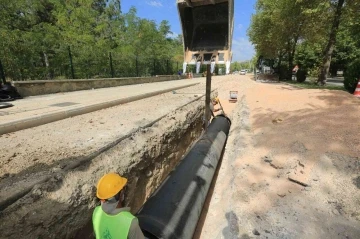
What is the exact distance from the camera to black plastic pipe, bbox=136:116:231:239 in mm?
2518

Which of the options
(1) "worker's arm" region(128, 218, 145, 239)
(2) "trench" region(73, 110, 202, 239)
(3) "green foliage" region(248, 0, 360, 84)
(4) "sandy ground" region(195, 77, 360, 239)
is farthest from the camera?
(3) "green foliage" region(248, 0, 360, 84)

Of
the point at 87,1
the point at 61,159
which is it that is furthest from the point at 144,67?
the point at 61,159

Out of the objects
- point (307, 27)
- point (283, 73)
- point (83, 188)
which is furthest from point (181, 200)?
point (283, 73)

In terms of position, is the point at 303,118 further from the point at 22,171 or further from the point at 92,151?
the point at 22,171

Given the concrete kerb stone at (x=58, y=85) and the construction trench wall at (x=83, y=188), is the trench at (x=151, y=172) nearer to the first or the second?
the construction trench wall at (x=83, y=188)

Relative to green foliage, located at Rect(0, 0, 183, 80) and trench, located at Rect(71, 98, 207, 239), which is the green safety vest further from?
green foliage, located at Rect(0, 0, 183, 80)

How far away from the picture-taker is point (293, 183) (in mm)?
3498

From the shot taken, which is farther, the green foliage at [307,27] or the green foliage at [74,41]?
the green foliage at [307,27]

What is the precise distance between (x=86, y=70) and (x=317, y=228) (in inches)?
597

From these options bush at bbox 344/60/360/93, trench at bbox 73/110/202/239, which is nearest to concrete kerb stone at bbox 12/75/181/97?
trench at bbox 73/110/202/239

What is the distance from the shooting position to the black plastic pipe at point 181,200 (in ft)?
8.26

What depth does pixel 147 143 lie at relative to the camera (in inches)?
178

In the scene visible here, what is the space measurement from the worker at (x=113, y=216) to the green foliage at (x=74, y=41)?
10.9m

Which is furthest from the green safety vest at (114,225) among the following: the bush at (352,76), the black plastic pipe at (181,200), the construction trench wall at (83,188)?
the bush at (352,76)
